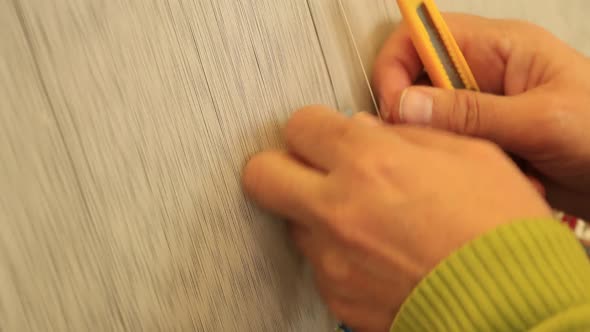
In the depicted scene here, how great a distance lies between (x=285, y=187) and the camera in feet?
1.06

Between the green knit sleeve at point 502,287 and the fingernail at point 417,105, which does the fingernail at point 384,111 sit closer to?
the fingernail at point 417,105

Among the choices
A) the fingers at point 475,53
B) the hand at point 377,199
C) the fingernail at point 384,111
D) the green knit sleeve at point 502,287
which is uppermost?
the fingers at point 475,53

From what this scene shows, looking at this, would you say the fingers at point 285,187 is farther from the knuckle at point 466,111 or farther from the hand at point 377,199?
the knuckle at point 466,111

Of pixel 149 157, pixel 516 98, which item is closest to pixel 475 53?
pixel 516 98

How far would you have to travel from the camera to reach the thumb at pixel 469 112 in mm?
351

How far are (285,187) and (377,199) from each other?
0.06m

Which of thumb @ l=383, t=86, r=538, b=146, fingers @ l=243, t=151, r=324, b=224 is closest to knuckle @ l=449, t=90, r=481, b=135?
thumb @ l=383, t=86, r=538, b=146

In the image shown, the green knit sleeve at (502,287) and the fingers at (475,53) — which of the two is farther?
the fingers at (475,53)

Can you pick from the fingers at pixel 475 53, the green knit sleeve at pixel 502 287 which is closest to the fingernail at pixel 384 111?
the fingers at pixel 475 53

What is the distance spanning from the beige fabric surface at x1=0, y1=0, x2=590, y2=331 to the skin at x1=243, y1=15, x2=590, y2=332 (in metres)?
0.03

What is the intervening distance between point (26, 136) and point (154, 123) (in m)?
0.07

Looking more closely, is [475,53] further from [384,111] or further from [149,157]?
[149,157]

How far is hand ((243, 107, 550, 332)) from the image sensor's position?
0.96ft

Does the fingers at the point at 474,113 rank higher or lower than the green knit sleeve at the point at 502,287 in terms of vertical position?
higher
